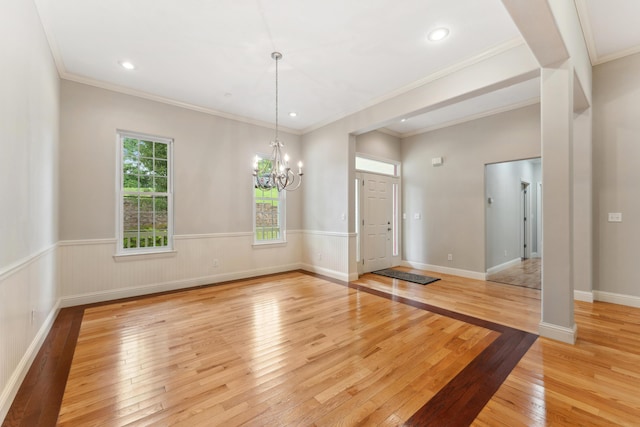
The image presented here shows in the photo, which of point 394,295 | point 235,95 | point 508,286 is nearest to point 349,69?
point 235,95

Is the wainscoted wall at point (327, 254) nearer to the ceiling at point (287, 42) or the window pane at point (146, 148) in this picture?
the ceiling at point (287, 42)

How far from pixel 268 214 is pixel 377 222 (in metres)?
2.35

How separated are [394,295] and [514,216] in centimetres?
433

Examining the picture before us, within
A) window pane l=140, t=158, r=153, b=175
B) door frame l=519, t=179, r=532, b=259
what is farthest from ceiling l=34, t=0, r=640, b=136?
door frame l=519, t=179, r=532, b=259

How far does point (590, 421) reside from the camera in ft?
5.38

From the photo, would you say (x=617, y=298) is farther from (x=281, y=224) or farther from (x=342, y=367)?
(x=281, y=224)

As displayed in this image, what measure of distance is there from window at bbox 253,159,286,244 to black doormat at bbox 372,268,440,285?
223 cm

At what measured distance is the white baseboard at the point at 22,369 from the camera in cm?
175

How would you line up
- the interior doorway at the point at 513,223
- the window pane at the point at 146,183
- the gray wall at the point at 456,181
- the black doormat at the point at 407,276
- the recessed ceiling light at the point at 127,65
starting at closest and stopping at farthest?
the recessed ceiling light at the point at 127,65
the window pane at the point at 146,183
the gray wall at the point at 456,181
the black doormat at the point at 407,276
the interior doorway at the point at 513,223

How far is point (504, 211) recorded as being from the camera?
19.8ft

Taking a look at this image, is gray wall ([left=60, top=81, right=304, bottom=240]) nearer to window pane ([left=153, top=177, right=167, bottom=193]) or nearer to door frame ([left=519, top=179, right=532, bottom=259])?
window pane ([left=153, top=177, right=167, bottom=193])

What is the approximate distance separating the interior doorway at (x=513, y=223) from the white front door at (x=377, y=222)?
1.90m

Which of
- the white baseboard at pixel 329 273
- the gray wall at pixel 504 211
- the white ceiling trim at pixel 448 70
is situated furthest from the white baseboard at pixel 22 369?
the gray wall at pixel 504 211

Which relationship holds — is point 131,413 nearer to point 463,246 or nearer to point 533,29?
point 533,29
